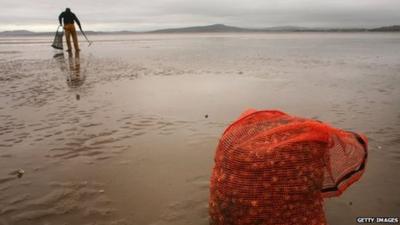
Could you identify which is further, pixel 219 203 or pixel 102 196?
pixel 102 196

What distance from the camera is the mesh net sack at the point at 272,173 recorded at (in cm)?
255

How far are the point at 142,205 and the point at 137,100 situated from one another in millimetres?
4638

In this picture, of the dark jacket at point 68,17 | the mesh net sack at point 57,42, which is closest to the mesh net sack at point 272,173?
the dark jacket at point 68,17

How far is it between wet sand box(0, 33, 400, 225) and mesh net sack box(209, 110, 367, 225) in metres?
0.66

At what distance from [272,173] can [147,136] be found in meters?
3.16

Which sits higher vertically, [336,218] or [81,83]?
[81,83]

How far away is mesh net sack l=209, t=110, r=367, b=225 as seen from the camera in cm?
255

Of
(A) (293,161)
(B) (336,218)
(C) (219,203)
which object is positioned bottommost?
(B) (336,218)

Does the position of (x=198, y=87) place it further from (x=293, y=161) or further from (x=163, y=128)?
(x=293, y=161)

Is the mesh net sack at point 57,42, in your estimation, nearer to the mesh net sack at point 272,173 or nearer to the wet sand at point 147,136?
the wet sand at point 147,136

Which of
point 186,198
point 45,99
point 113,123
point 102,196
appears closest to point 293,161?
point 186,198

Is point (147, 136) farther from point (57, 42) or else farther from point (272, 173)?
point (57, 42)

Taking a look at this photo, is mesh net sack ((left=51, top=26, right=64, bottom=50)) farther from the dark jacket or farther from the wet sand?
the wet sand

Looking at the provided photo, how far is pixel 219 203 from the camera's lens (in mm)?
2740
